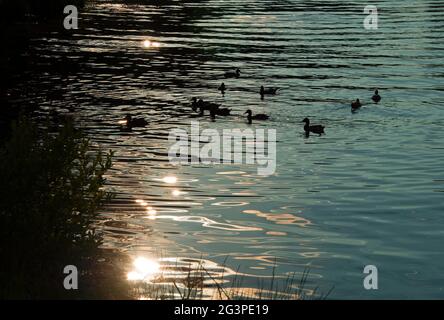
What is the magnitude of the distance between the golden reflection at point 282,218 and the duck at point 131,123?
40.9 ft

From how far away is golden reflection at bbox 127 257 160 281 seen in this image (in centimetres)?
1872

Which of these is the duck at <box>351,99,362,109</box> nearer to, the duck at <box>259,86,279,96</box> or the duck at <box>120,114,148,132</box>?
the duck at <box>259,86,279,96</box>

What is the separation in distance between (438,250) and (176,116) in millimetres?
20022

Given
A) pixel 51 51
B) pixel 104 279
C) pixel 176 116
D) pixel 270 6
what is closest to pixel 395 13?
pixel 270 6

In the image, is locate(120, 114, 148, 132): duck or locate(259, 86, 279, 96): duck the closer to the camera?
locate(120, 114, 148, 132): duck

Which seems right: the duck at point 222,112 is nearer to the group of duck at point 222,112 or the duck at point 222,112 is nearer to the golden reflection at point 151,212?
the group of duck at point 222,112

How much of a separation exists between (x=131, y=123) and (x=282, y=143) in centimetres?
671

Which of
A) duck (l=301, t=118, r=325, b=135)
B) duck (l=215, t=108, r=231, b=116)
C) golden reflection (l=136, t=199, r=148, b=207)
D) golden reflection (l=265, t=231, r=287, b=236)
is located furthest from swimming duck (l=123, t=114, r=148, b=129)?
golden reflection (l=265, t=231, r=287, b=236)

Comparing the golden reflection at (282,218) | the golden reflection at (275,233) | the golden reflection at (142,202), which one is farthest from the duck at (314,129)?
the golden reflection at (275,233)

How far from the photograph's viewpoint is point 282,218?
2514 cm

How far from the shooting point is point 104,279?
18.1m

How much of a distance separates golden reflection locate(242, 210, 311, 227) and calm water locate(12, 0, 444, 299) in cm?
6

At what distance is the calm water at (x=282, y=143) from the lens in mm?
21859
